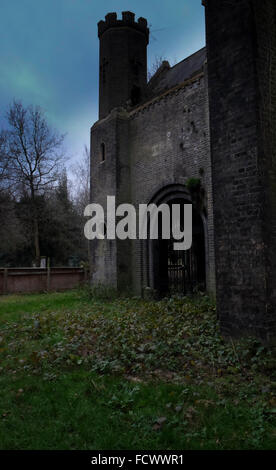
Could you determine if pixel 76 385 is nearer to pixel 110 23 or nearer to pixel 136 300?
pixel 136 300

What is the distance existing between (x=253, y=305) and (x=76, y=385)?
3.17 metres

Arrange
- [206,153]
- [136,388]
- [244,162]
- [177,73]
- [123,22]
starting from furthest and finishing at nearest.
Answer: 1. [123,22]
2. [177,73]
3. [206,153]
4. [244,162]
5. [136,388]

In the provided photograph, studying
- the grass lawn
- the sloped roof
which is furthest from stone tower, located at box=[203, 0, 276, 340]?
the sloped roof

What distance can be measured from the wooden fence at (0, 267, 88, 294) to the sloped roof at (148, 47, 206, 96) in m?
10.2

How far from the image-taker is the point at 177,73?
1373cm

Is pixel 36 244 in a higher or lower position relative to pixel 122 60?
lower

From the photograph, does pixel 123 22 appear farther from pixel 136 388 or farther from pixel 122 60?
pixel 136 388

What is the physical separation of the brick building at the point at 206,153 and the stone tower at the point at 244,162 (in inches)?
0.7

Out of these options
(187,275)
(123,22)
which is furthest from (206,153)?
(123,22)

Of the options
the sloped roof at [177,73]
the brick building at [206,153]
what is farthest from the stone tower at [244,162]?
the sloped roof at [177,73]

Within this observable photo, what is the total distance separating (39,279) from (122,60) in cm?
1117

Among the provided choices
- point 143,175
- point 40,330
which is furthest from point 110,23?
point 40,330

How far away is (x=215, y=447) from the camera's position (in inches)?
121

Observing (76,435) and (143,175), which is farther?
(143,175)
